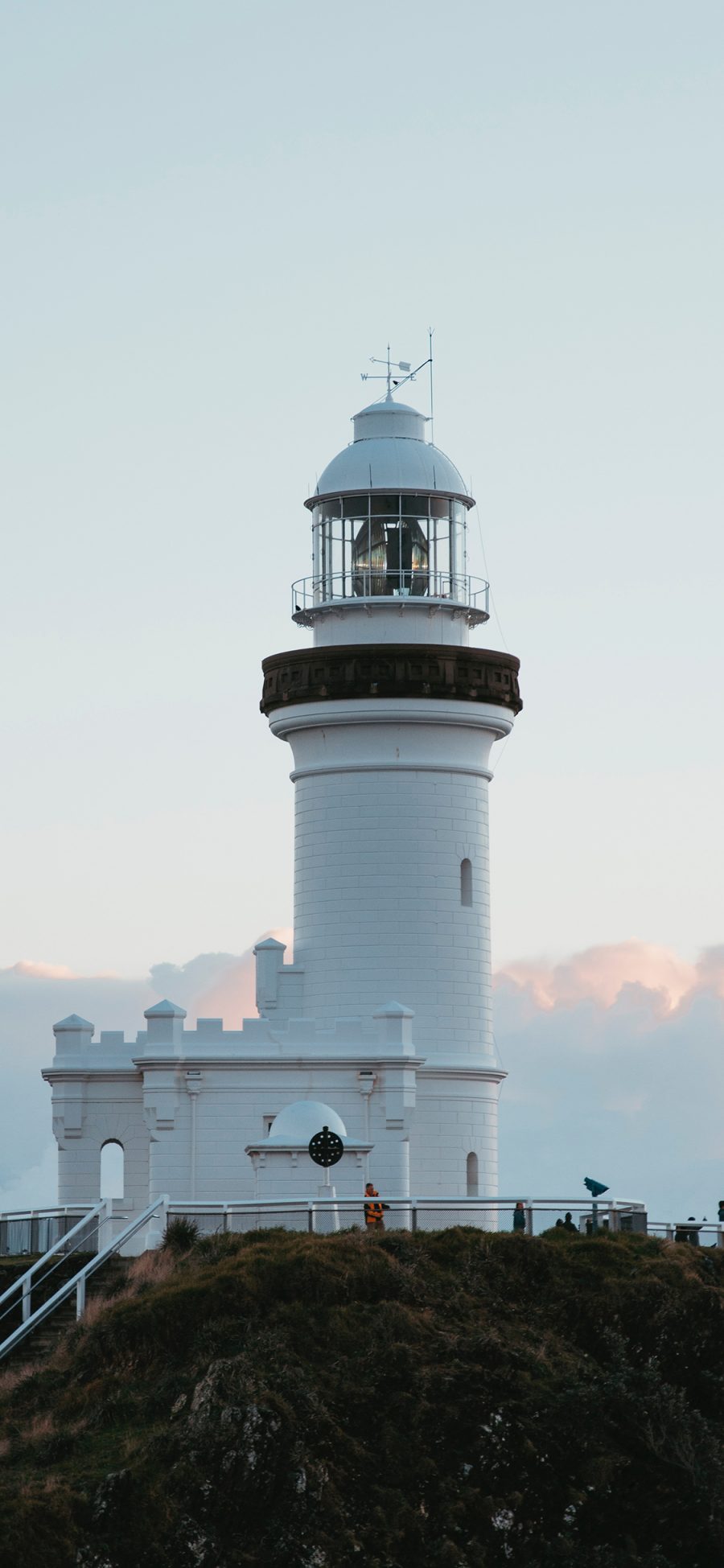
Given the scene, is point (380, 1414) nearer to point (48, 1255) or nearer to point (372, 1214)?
point (372, 1214)

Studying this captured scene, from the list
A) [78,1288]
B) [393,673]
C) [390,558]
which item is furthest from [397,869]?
[78,1288]

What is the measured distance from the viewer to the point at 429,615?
46.2 metres

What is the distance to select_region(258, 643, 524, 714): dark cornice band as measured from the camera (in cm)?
4497

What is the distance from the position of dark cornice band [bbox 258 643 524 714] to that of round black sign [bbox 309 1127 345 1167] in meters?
9.41

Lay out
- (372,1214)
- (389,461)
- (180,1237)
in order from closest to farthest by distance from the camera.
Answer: (180,1237) → (372,1214) → (389,461)

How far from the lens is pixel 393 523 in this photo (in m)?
46.9

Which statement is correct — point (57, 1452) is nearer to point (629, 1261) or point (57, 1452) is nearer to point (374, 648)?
point (629, 1261)

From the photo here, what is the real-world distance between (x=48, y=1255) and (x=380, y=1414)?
7.79m

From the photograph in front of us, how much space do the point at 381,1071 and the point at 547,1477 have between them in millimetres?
13848

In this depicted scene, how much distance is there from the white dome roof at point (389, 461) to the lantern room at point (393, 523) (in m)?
0.02

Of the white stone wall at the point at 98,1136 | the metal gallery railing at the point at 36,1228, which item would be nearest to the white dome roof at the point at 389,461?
the white stone wall at the point at 98,1136

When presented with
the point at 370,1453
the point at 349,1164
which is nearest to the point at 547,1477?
the point at 370,1453

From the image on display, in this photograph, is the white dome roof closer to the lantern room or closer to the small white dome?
the lantern room

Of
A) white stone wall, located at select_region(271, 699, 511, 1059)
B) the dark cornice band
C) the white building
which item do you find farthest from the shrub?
the dark cornice band
